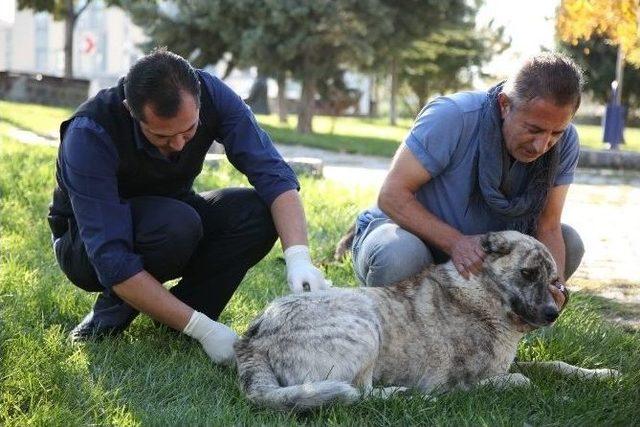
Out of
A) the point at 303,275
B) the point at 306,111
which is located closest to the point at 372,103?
the point at 306,111

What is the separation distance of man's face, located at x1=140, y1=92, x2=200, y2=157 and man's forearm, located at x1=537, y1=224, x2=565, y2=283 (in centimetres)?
187

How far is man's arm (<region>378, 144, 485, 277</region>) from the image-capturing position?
4.30 meters

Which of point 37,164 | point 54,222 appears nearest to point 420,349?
point 54,222

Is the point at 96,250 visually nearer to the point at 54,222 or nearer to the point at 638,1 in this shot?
the point at 54,222

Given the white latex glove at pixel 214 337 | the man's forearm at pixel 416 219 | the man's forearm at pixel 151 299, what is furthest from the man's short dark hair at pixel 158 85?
the man's forearm at pixel 416 219

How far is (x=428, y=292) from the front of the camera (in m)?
4.20

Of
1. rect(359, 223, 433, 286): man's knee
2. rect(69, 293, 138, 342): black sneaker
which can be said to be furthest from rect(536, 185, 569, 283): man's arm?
rect(69, 293, 138, 342): black sneaker

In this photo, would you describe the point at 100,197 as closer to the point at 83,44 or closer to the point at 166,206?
the point at 166,206

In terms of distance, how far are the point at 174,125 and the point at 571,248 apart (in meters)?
2.29

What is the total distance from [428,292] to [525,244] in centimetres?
50

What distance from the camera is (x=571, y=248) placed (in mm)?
4902

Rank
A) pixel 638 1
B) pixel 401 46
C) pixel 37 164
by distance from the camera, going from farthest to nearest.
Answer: pixel 401 46
pixel 37 164
pixel 638 1

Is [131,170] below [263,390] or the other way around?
the other way around

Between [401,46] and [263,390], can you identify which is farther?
[401,46]
